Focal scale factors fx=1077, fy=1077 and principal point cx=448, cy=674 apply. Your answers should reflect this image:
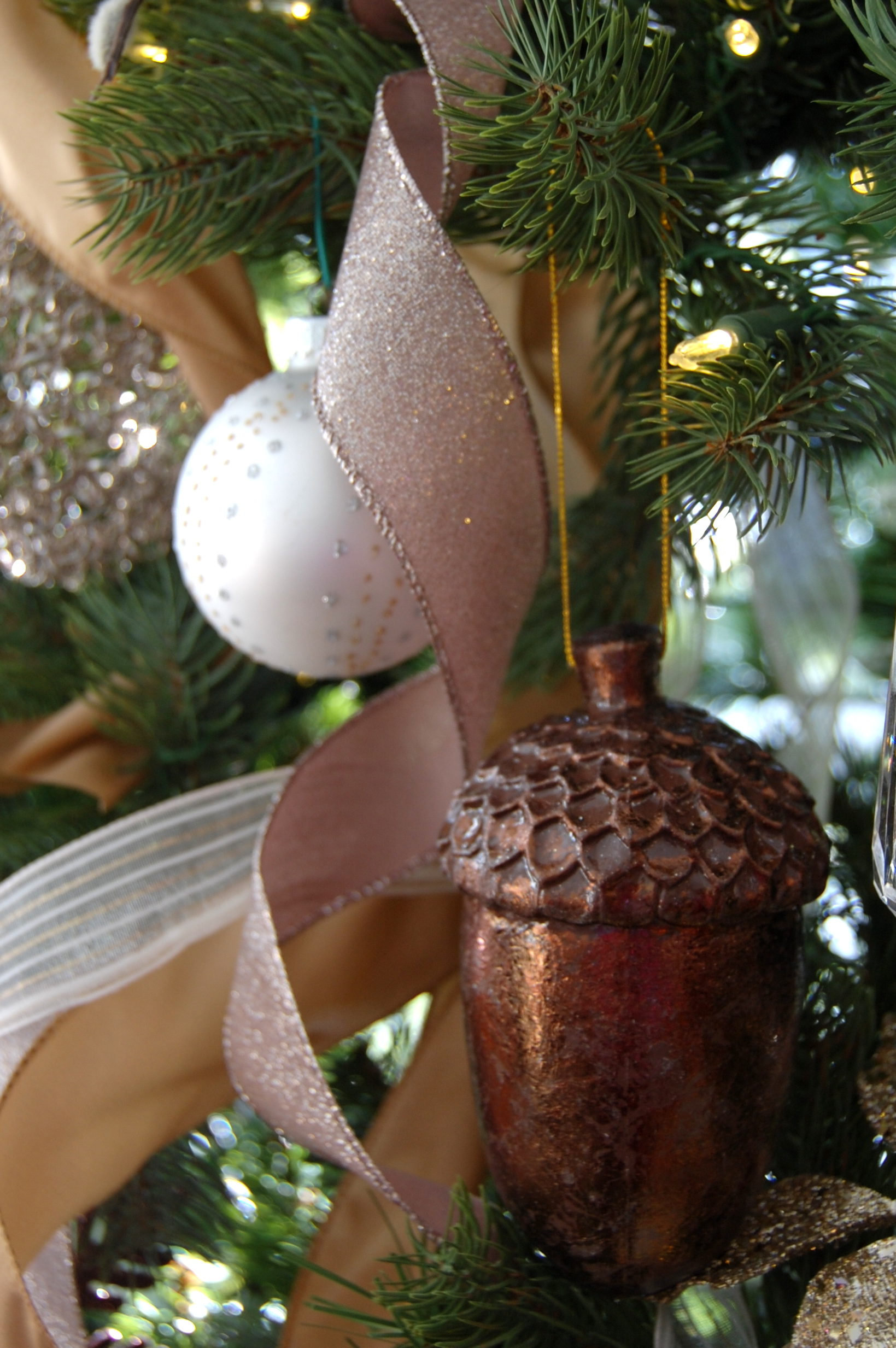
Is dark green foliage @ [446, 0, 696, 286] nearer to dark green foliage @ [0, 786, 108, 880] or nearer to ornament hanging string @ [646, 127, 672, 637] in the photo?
ornament hanging string @ [646, 127, 672, 637]

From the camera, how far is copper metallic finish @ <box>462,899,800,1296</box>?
1.12 ft

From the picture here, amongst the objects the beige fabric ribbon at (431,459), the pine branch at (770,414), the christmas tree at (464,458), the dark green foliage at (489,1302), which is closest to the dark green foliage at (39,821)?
the christmas tree at (464,458)

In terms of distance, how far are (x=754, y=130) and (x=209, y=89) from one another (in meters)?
0.23

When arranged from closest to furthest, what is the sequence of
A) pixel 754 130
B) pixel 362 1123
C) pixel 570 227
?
pixel 570 227 → pixel 754 130 → pixel 362 1123

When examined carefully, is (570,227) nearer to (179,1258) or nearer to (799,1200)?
(799,1200)

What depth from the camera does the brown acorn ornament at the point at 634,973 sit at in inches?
13.4

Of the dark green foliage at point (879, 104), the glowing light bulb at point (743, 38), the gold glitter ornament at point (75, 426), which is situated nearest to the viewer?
the dark green foliage at point (879, 104)

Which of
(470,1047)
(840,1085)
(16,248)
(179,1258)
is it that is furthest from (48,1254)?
(16,248)

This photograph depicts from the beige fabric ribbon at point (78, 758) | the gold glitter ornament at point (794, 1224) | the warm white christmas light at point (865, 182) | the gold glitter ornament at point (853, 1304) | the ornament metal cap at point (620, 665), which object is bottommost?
the gold glitter ornament at point (794, 1224)

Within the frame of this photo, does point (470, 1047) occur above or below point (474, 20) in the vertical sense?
below

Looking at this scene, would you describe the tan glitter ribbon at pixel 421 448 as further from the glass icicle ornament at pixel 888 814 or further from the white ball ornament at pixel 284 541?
the glass icicle ornament at pixel 888 814

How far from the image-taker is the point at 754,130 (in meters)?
0.47

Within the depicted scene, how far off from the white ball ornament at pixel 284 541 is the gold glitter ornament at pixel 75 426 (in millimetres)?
90

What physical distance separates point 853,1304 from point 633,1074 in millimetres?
103
